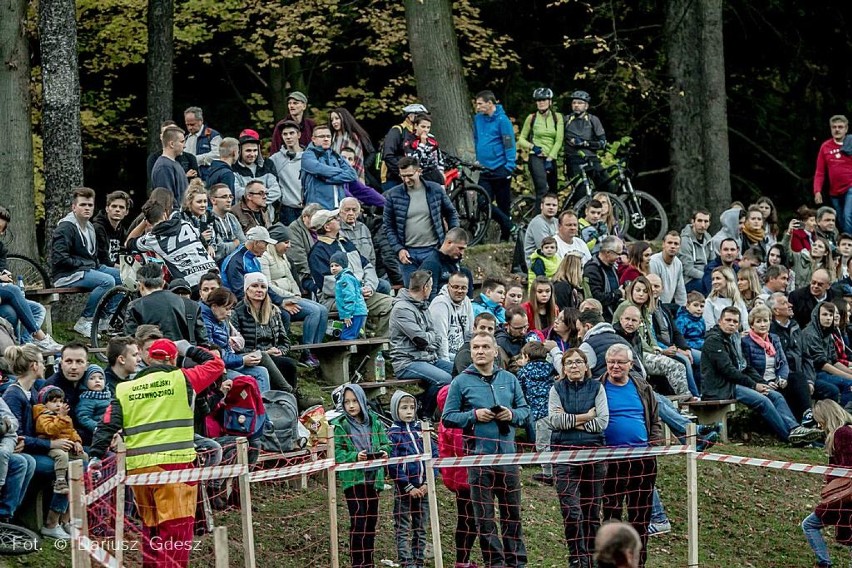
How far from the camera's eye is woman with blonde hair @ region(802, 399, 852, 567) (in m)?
11.5

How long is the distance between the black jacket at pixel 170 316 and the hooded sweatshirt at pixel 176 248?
4.94 ft

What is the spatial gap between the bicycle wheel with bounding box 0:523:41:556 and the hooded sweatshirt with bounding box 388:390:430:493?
8.26ft

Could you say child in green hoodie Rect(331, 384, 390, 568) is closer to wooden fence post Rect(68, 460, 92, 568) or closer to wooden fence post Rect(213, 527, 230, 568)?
wooden fence post Rect(68, 460, 92, 568)

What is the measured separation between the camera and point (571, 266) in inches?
574

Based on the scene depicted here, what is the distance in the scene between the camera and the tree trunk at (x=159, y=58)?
68.7 feet

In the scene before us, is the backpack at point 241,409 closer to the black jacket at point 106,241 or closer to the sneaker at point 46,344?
the sneaker at point 46,344

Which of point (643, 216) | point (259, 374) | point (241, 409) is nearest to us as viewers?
point (241, 409)

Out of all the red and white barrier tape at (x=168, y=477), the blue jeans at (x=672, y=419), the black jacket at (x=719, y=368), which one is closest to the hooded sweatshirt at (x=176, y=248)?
the red and white barrier tape at (x=168, y=477)

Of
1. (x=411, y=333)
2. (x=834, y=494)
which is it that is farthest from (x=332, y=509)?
(x=834, y=494)

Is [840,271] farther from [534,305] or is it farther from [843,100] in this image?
[843,100]

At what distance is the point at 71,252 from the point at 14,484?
433cm

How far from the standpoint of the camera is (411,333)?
13406 millimetres

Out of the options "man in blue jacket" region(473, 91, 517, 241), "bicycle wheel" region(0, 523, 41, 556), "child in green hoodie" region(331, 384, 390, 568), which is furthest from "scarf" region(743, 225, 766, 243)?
"bicycle wheel" region(0, 523, 41, 556)

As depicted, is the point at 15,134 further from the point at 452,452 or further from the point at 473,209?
the point at 452,452
